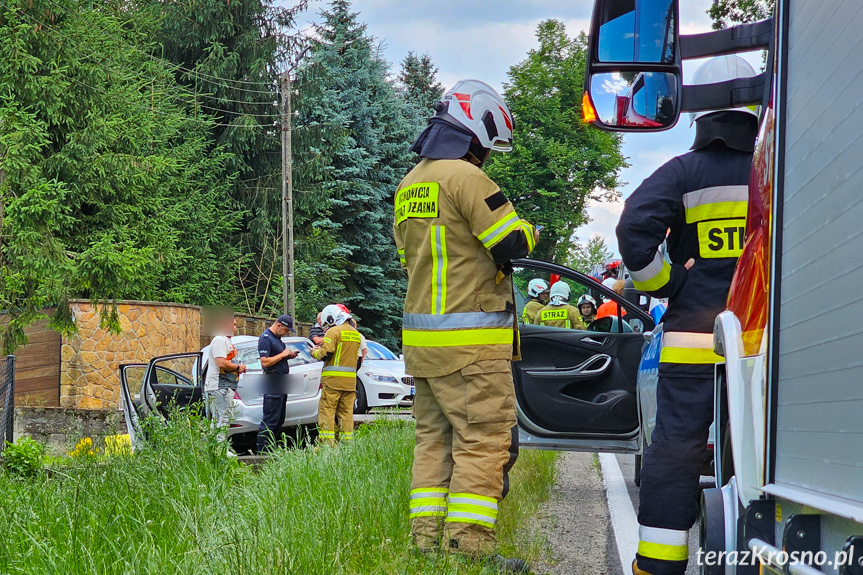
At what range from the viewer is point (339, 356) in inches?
444

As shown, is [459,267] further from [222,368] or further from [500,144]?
A: [222,368]

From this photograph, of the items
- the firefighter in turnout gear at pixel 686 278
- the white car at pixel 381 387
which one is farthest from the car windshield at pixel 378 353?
the firefighter in turnout gear at pixel 686 278

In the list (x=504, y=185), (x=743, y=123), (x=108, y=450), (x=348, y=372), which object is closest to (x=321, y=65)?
(x=504, y=185)

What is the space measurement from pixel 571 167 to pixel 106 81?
25749 mm

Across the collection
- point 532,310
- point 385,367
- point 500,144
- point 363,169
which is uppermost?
point 363,169

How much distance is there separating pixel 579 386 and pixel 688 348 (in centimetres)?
322

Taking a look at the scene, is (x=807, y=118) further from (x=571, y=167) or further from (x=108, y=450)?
(x=571, y=167)

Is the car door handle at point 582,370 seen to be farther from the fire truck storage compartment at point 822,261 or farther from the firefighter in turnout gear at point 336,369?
the firefighter in turnout gear at point 336,369

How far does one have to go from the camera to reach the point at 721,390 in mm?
2834

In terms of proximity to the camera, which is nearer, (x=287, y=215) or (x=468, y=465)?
(x=468, y=465)

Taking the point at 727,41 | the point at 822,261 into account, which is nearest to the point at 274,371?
the point at 727,41

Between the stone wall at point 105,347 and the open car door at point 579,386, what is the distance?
15.0 metres

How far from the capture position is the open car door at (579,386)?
20.5 feet

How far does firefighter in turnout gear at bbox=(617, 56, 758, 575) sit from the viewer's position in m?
3.34
